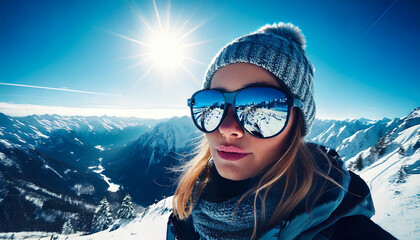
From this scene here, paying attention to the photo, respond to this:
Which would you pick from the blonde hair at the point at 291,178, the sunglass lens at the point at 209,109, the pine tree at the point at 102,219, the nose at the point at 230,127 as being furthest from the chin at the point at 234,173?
the pine tree at the point at 102,219

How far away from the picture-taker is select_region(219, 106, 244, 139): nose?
1666mm

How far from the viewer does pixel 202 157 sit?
108 inches

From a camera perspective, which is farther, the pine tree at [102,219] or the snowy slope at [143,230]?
the pine tree at [102,219]

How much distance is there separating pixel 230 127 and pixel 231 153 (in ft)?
0.92

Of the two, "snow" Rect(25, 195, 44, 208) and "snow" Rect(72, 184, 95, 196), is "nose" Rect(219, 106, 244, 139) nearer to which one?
"snow" Rect(25, 195, 44, 208)

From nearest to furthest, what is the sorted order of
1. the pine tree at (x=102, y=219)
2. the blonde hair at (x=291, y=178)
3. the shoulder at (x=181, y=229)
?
the blonde hair at (x=291, y=178), the shoulder at (x=181, y=229), the pine tree at (x=102, y=219)

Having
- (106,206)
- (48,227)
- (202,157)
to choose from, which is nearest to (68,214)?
(48,227)

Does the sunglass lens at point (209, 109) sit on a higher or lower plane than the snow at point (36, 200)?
higher

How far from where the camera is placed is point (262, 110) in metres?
1.67

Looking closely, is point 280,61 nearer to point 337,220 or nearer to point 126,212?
point 337,220

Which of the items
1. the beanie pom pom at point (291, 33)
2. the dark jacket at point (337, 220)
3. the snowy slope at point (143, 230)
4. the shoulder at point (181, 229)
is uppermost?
the beanie pom pom at point (291, 33)

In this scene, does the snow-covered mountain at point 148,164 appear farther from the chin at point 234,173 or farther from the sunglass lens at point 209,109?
the chin at point 234,173

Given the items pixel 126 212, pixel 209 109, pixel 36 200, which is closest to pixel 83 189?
pixel 36 200

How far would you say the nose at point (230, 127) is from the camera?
167cm
